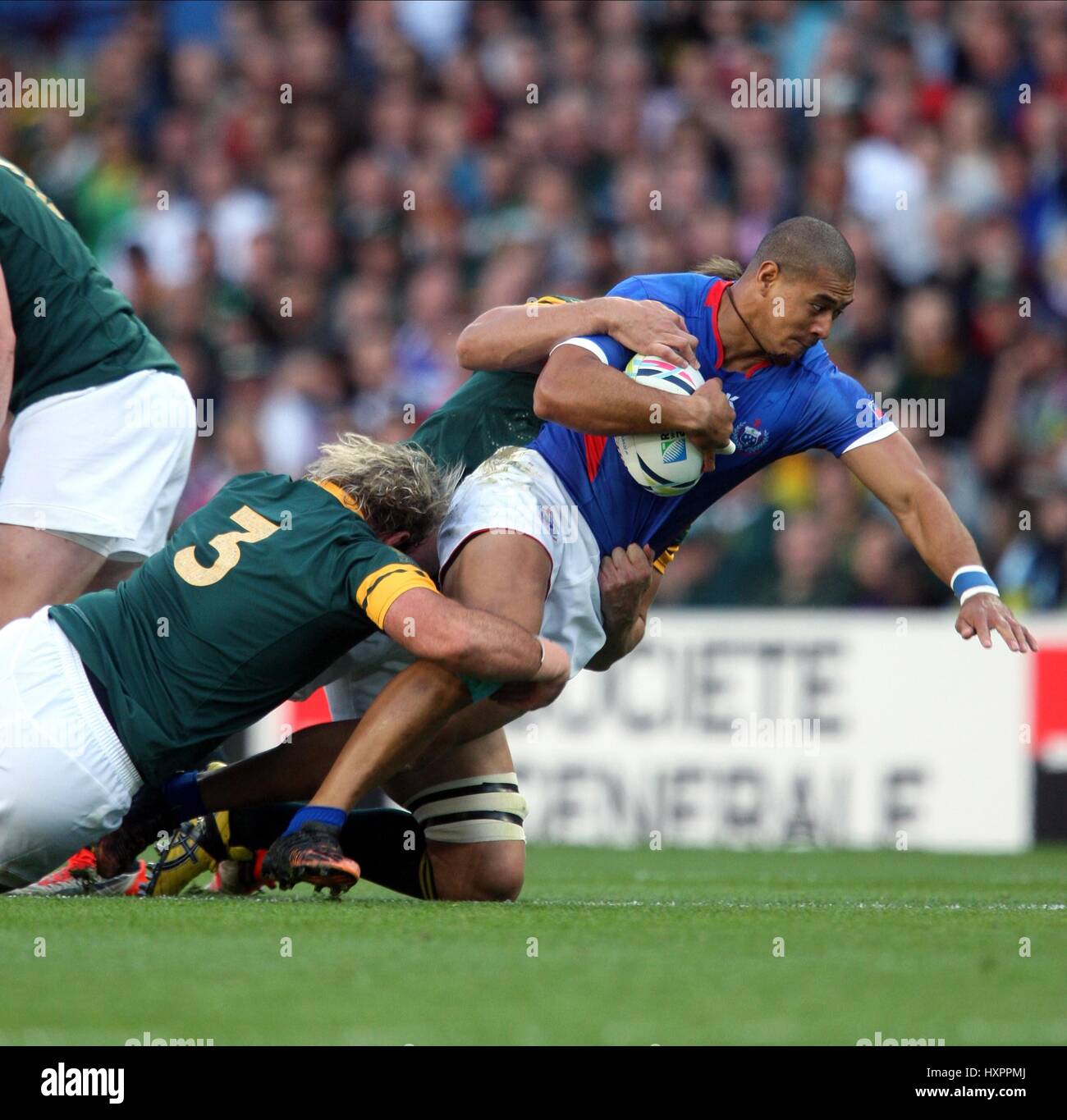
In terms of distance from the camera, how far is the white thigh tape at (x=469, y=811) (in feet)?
17.2

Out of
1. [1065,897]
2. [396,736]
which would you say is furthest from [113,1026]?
[1065,897]

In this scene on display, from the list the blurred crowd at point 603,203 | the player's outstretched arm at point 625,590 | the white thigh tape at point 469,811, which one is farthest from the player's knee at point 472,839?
the blurred crowd at point 603,203

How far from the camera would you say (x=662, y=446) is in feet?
16.6

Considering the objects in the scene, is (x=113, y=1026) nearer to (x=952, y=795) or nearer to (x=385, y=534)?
(x=385, y=534)

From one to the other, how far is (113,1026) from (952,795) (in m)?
6.92

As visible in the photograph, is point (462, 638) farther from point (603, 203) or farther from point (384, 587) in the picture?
point (603, 203)

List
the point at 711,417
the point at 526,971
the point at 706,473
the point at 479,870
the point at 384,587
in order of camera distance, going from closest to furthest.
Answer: the point at 526,971 → the point at 384,587 → the point at 711,417 → the point at 479,870 → the point at 706,473

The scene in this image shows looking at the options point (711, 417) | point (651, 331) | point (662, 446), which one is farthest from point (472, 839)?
point (651, 331)

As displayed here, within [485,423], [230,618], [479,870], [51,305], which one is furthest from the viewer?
[485,423]

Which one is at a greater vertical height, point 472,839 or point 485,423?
point 485,423

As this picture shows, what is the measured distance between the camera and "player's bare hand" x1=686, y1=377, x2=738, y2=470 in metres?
4.97

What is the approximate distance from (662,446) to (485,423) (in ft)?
2.55

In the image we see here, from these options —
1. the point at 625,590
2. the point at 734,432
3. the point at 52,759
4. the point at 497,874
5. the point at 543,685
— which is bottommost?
the point at 497,874

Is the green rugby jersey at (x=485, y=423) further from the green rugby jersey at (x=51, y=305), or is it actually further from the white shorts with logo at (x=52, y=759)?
the white shorts with logo at (x=52, y=759)
